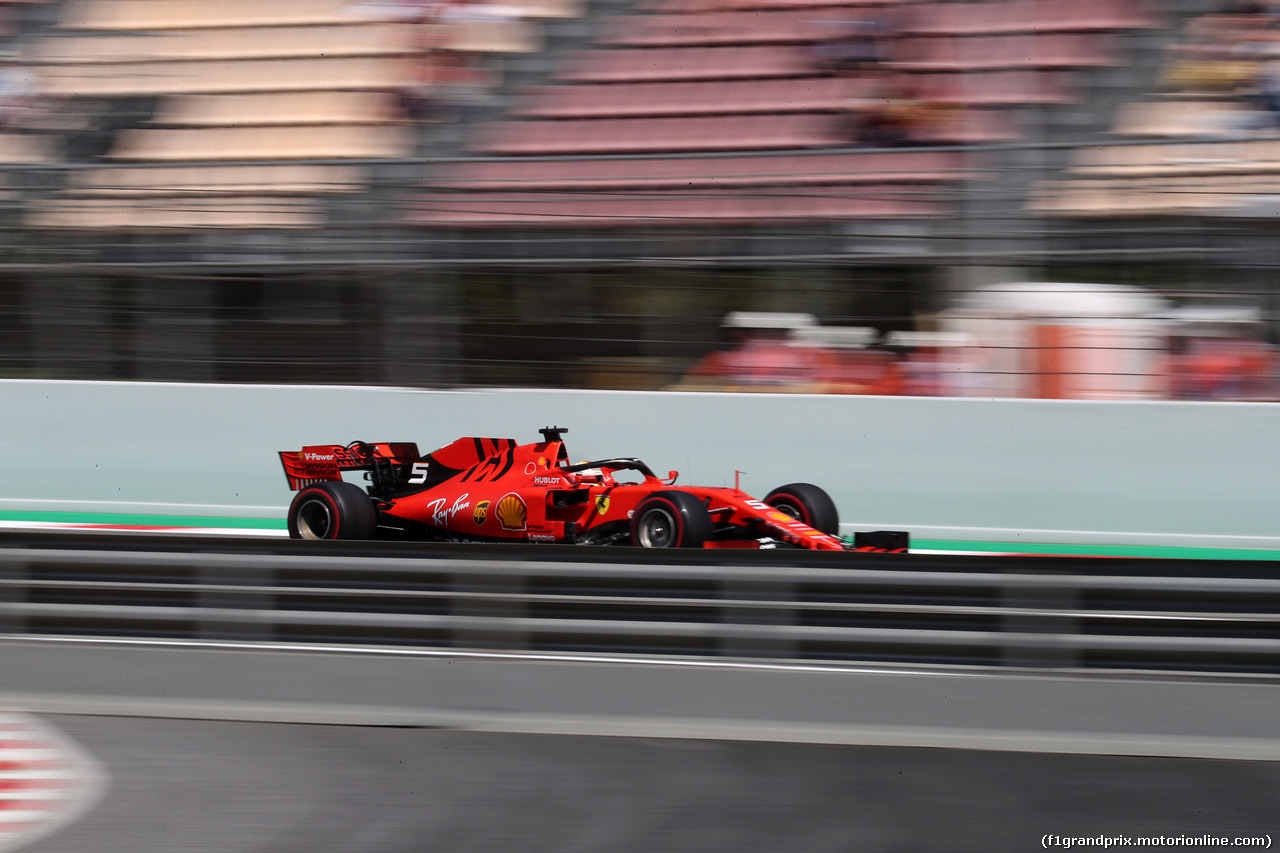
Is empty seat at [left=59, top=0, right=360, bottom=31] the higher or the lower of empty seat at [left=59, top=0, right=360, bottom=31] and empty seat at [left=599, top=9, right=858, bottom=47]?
the higher

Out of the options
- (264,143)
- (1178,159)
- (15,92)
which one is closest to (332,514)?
(264,143)

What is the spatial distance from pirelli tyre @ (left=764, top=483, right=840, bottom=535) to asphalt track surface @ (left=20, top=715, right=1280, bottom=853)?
2.99m

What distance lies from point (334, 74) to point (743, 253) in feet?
14.0

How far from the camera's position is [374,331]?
7.71 meters

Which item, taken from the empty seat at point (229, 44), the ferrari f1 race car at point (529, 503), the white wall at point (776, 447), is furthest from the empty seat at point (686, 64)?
the ferrari f1 race car at point (529, 503)

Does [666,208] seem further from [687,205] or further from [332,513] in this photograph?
[332,513]

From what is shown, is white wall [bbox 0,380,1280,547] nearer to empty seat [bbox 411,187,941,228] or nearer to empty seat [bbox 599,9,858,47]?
empty seat [bbox 411,187,941,228]

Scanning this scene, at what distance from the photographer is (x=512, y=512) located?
6812mm

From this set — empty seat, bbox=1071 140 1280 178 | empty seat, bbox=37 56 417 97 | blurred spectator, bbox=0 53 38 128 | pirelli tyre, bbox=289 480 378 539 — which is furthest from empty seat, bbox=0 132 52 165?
empty seat, bbox=1071 140 1280 178

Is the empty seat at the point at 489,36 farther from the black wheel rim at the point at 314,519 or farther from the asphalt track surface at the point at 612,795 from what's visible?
the asphalt track surface at the point at 612,795

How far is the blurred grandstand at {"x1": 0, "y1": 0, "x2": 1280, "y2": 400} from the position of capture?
275 inches

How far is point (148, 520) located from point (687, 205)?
11.6 ft

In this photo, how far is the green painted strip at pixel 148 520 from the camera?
780cm

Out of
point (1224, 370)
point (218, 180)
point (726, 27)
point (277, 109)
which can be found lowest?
point (1224, 370)
